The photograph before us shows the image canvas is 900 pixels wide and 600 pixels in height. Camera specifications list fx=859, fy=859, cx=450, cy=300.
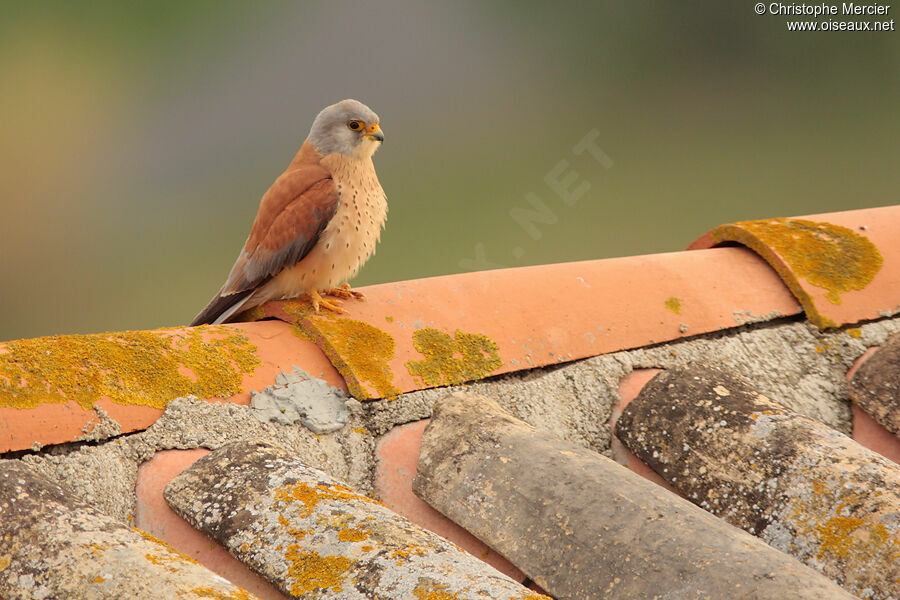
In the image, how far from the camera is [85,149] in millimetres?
11938

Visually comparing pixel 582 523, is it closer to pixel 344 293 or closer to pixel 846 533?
pixel 846 533

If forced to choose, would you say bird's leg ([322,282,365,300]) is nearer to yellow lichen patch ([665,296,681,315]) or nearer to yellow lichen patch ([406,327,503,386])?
yellow lichen patch ([406,327,503,386])

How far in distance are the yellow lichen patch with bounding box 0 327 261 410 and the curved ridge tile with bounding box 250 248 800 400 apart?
0.74ft

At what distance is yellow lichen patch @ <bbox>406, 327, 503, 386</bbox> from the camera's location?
1.85 metres

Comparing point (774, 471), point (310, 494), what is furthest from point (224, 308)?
point (774, 471)

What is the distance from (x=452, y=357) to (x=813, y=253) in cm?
110

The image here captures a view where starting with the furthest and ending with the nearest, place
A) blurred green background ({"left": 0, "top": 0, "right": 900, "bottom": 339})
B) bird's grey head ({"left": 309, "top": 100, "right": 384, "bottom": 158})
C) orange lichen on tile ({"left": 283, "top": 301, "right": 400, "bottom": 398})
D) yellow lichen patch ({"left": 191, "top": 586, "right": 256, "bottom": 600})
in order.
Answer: blurred green background ({"left": 0, "top": 0, "right": 900, "bottom": 339}), bird's grey head ({"left": 309, "top": 100, "right": 384, "bottom": 158}), orange lichen on tile ({"left": 283, "top": 301, "right": 400, "bottom": 398}), yellow lichen patch ({"left": 191, "top": 586, "right": 256, "bottom": 600})

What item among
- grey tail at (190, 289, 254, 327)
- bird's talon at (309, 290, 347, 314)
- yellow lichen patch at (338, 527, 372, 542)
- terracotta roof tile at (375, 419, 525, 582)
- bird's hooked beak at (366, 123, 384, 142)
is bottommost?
terracotta roof tile at (375, 419, 525, 582)

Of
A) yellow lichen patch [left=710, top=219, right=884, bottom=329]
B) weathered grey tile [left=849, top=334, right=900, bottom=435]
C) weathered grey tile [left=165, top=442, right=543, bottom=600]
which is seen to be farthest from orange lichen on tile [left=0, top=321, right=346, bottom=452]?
yellow lichen patch [left=710, top=219, right=884, bottom=329]

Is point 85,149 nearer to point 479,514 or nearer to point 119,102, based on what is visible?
point 119,102

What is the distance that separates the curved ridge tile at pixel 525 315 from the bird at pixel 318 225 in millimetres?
83

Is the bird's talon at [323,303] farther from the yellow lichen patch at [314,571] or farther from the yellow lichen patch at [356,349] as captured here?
the yellow lichen patch at [314,571]

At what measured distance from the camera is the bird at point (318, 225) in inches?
86.2

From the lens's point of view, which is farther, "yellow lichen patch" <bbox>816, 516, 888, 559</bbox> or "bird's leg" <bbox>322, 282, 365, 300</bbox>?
"bird's leg" <bbox>322, 282, 365, 300</bbox>
